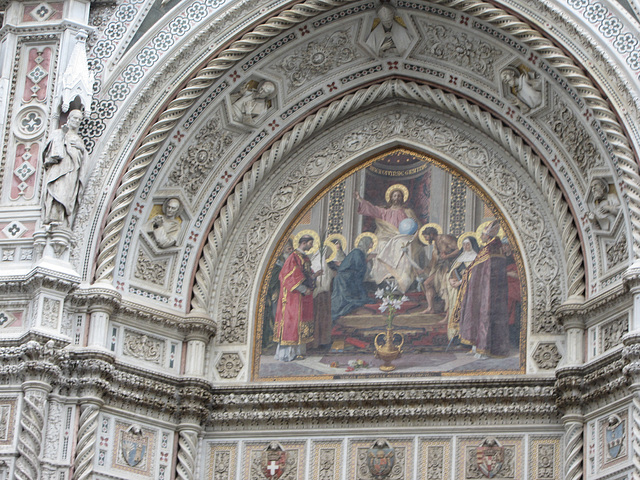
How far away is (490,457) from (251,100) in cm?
550

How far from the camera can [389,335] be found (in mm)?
19578

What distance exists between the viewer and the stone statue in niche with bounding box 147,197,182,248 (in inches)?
783

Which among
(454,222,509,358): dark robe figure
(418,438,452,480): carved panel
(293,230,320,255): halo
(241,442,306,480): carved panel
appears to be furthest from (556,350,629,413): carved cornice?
(293,230,320,255): halo

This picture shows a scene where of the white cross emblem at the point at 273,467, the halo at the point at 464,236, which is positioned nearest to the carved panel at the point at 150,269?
the white cross emblem at the point at 273,467

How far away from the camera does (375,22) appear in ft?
66.9

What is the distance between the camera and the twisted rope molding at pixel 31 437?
1806 cm

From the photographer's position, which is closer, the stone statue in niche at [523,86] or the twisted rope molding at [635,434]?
the twisted rope molding at [635,434]

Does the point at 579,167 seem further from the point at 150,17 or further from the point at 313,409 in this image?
the point at 150,17

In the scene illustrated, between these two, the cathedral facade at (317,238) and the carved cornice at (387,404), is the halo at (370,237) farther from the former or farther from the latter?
the carved cornice at (387,404)

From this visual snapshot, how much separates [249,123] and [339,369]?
343 cm

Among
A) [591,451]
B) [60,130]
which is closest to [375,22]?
[60,130]

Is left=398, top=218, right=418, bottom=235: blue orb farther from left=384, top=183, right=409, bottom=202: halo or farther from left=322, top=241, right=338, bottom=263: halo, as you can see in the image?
left=322, top=241, right=338, bottom=263: halo

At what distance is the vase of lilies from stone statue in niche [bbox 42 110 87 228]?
3940mm

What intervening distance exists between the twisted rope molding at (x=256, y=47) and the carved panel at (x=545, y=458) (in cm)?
244
